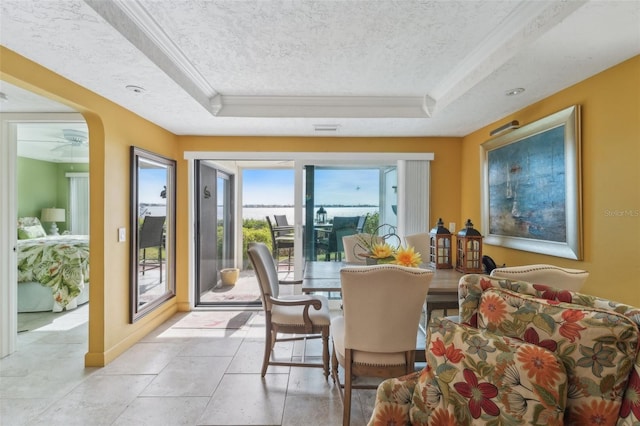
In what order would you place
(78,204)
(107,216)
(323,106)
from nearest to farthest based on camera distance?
(107,216)
(323,106)
(78,204)

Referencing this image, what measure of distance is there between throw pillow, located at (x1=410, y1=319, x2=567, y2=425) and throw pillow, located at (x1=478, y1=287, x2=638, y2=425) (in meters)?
0.06

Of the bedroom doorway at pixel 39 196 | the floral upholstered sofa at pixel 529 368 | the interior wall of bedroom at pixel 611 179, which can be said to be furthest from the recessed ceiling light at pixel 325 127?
the floral upholstered sofa at pixel 529 368

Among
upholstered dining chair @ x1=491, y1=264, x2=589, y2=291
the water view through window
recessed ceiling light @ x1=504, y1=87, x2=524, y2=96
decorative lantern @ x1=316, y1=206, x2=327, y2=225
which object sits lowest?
upholstered dining chair @ x1=491, y1=264, x2=589, y2=291

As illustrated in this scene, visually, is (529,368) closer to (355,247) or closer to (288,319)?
(288,319)

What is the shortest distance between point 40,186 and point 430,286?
Result: 22.1 ft

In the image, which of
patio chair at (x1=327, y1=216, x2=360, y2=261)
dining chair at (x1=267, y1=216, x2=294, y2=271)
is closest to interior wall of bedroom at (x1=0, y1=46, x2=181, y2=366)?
dining chair at (x1=267, y1=216, x2=294, y2=271)

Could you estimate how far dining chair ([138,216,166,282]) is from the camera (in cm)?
326

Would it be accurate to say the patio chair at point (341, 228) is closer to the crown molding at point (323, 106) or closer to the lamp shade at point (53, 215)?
the crown molding at point (323, 106)

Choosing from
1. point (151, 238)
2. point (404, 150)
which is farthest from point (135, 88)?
point (404, 150)

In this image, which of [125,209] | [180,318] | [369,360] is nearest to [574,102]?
[369,360]

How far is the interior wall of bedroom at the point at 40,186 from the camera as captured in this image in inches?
198

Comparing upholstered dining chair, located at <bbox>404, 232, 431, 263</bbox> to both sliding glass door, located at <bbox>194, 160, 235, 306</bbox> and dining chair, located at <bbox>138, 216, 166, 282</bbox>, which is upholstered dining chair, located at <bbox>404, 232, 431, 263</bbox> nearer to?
sliding glass door, located at <bbox>194, 160, 235, 306</bbox>

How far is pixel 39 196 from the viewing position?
5316 mm

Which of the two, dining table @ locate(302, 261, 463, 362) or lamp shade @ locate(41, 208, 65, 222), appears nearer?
dining table @ locate(302, 261, 463, 362)
